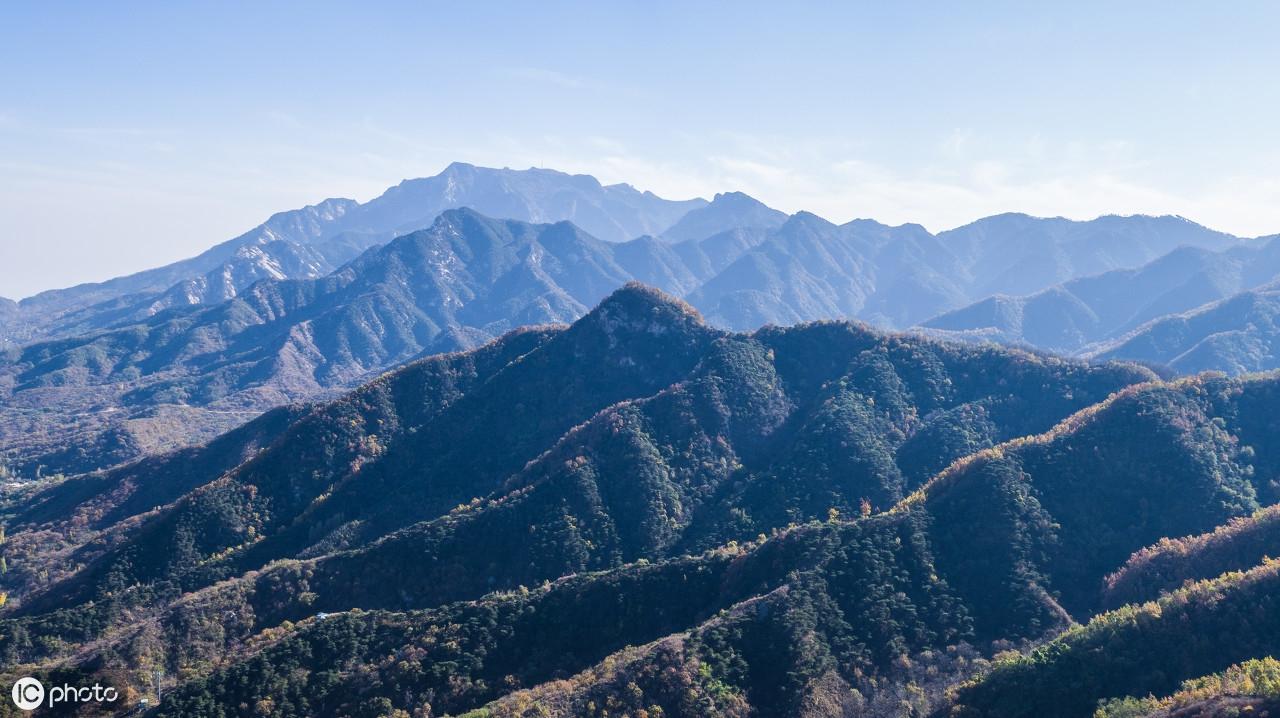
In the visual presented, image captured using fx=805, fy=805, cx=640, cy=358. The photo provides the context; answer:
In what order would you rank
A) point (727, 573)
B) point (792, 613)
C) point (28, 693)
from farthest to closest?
point (727, 573), point (792, 613), point (28, 693)

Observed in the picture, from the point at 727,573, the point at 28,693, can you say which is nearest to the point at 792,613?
the point at 727,573

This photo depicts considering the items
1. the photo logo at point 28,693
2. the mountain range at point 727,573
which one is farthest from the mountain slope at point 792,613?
the photo logo at point 28,693

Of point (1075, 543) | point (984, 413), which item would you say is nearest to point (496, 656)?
point (1075, 543)

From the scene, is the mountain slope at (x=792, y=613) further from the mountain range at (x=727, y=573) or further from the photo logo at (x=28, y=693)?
the photo logo at (x=28, y=693)

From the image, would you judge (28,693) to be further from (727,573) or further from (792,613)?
(792,613)

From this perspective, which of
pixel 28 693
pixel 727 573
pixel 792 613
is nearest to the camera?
pixel 28 693

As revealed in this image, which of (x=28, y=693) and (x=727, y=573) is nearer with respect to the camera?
(x=28, y=693)

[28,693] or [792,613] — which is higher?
[792,613]

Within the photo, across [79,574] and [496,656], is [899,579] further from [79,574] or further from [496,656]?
[79,574]
